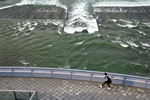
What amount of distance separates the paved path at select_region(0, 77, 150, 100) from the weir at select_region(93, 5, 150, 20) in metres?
26.4

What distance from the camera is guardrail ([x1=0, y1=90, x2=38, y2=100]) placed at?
11.8 metres

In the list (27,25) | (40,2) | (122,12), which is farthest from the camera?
(40,2)

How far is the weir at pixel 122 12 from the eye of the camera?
125 feet

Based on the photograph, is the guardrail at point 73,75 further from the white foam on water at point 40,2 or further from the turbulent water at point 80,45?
the white foam on water at point 40,2

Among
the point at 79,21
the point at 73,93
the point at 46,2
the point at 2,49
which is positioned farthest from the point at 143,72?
the point at 46,2

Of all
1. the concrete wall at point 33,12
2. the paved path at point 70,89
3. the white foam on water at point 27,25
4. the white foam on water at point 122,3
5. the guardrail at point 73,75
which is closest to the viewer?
the paved path at point 70,89

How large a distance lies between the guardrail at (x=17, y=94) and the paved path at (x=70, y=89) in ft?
5.75

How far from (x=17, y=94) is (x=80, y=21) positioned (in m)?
27.1

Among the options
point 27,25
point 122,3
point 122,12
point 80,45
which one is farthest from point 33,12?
point 122,3

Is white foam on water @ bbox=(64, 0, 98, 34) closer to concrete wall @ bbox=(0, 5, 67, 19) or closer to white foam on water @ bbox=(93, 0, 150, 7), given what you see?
concrete wall @ bbox=(0, 5, 67, 19)

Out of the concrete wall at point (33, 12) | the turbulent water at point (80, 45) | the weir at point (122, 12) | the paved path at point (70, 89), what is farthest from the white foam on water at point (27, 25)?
the paved path at point (70, 89)

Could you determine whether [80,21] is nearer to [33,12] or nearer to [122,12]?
[122,12]

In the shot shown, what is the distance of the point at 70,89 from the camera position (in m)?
14.4

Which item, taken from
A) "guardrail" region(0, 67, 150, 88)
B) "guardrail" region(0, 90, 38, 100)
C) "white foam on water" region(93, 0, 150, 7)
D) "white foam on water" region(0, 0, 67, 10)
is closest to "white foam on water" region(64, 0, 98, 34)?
"white foam on water" region(93, 0, 150, 7)
